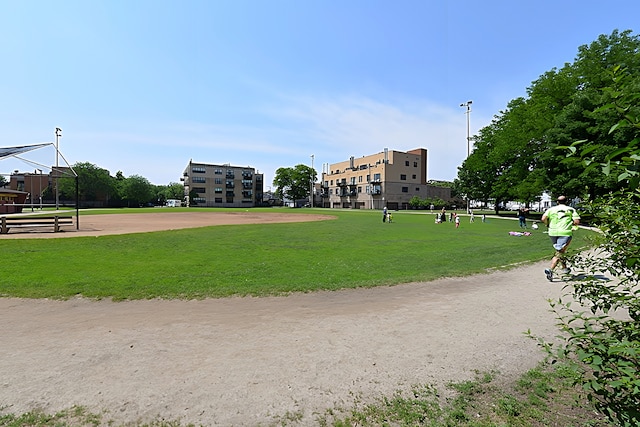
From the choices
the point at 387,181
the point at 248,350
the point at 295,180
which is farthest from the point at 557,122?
the point at 295,180

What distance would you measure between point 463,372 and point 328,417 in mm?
1848

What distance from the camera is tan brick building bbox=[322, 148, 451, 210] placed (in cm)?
8806

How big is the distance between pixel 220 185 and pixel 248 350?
11199 centimetres

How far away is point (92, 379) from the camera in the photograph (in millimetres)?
3602

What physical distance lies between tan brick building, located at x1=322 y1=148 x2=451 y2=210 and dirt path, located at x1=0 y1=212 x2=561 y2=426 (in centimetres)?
8068

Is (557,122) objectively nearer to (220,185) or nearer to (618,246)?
(618,246)

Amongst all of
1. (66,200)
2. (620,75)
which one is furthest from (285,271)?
(66,200)

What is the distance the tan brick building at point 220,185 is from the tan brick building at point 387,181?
36478 millimetres

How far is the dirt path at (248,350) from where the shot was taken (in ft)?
10.7

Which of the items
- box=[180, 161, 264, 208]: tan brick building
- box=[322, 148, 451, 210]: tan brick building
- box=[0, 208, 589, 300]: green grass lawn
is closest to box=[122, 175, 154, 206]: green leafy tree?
box=[180, 161, 264, 208]: tan brick building

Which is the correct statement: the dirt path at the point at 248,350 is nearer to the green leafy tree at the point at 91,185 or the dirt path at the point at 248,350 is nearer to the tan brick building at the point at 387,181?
the tan brick building at the point at 387,181

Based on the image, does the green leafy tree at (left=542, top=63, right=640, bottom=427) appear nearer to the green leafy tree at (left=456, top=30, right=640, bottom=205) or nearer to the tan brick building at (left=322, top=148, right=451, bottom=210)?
the green leafy tree at (left=456, top=30, right=640, bottom=205)

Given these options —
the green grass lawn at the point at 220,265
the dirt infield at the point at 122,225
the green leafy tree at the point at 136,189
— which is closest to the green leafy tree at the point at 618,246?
the green grass lawn at the point at 220,265

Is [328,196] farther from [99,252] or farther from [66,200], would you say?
[99,252]
